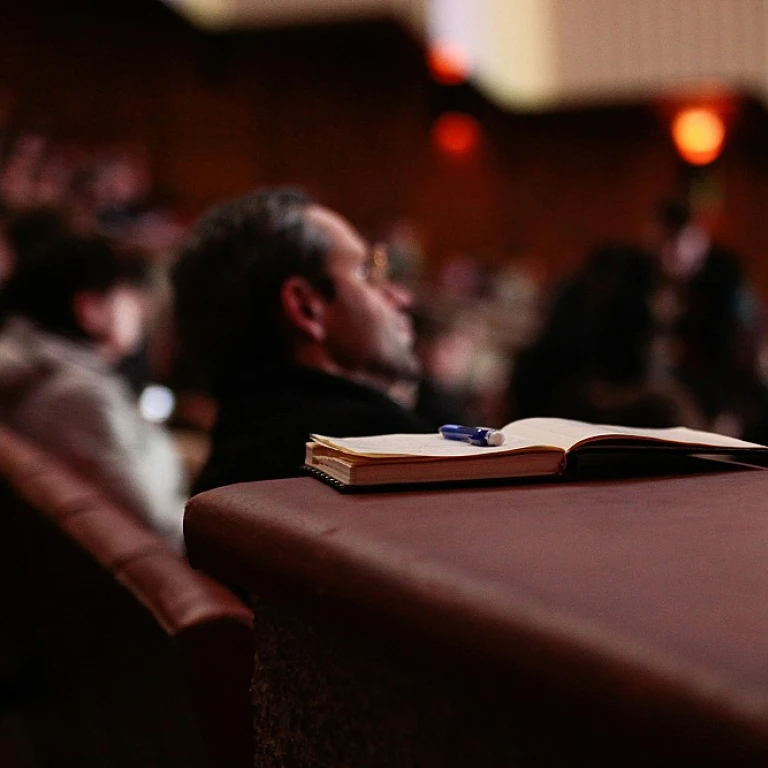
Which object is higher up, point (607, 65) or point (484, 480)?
point (607, 65)

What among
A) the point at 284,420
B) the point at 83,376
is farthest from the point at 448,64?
the point at 284,420

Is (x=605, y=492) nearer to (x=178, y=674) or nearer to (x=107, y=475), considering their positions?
(x=178, y=674)

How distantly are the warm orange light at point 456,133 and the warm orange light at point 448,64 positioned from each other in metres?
0.33

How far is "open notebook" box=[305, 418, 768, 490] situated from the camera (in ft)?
2.77

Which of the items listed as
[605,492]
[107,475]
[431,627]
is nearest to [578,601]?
[431,627]

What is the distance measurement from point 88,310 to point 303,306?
47.0 inches

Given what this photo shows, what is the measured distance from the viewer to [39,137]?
6629mm

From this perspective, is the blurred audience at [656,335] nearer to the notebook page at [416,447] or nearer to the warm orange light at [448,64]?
the notebook page at [416,447]

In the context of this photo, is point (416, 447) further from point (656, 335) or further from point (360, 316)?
point (656, 335)

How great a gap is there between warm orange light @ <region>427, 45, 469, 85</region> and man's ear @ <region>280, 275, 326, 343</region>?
684cm

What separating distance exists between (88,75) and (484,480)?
832 centimetres

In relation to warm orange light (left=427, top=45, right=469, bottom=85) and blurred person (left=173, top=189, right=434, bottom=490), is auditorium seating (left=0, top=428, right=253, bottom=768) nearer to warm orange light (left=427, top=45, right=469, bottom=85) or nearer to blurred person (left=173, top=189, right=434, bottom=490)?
blurred person (left=173, top=189, right=434, bottom=490)

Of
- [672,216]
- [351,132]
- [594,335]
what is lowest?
[594,335]

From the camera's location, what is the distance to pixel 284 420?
4.58 ft
